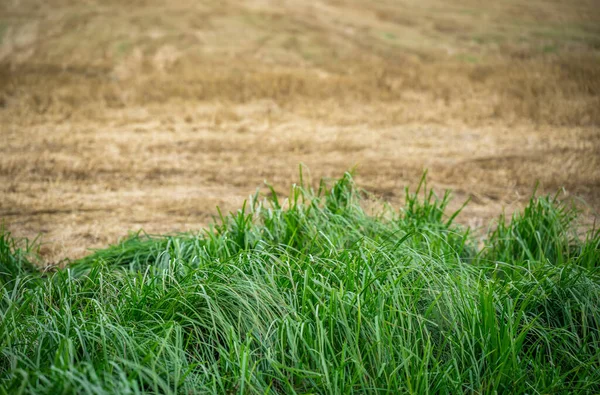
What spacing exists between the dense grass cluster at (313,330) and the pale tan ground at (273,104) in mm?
1123

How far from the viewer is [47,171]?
3.50m

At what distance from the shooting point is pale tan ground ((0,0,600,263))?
336cm

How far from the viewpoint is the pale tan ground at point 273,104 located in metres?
3.36

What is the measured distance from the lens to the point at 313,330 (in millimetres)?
1684

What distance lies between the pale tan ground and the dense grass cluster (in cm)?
112

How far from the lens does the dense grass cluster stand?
4.90 feet

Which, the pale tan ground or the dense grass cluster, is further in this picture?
the pale tan ground

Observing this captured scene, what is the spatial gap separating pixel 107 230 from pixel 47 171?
85 centimetres

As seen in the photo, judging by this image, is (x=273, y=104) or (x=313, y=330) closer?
(x=313, y=330)

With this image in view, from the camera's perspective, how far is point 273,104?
442cm

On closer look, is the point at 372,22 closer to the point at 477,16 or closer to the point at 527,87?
the point at 477,16

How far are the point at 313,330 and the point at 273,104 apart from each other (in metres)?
2.95

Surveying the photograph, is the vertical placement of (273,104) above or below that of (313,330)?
above

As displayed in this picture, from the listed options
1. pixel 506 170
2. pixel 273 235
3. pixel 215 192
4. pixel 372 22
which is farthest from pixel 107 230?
pixel 372 22
